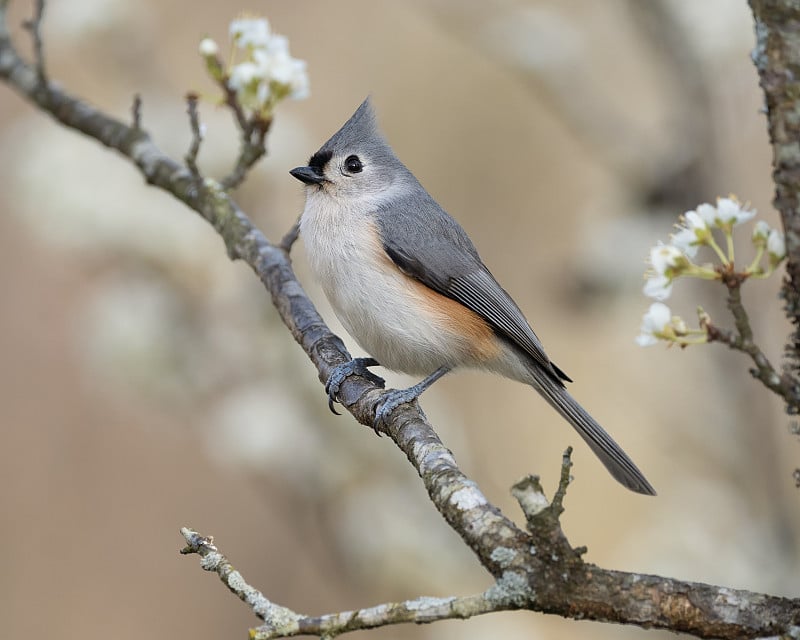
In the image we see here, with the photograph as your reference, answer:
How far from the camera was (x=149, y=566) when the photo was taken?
493 centimetres

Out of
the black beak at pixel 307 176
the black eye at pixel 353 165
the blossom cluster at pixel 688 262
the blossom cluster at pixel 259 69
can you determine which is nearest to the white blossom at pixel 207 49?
the blossom cluster at pixel 259 69

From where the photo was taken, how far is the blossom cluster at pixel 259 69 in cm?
247

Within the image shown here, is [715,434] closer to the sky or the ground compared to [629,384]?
closer to the ground

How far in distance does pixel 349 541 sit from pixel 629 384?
175 cm

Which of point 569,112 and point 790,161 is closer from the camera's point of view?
point 790,161

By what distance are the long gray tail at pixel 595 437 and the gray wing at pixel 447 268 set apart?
0.04 m

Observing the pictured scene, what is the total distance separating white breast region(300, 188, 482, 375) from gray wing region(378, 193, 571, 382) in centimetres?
5

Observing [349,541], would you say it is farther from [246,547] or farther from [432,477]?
[432,477]

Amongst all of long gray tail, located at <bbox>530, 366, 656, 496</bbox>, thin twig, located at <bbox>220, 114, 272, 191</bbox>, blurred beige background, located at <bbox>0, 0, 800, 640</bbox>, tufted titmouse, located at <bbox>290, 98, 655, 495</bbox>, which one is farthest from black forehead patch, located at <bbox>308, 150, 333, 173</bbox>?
long gray tail, located at <bbox>530, 366, 656, 496</bbox>

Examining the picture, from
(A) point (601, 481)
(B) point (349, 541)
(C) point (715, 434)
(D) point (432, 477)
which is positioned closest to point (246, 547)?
(B) point (349, 541)

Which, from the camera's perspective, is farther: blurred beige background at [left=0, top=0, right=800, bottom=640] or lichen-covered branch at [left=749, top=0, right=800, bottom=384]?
blurred beige background at [left=0, top=0, right=800, bottom=640]

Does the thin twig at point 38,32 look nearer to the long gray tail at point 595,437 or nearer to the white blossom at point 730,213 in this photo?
the long gray tail at point 595,437

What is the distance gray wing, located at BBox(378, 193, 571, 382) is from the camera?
2795 millimetres

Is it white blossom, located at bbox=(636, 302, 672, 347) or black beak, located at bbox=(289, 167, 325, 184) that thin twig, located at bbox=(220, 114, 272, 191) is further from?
white blossom, located at bbox=(636, 302, 672, 347)
